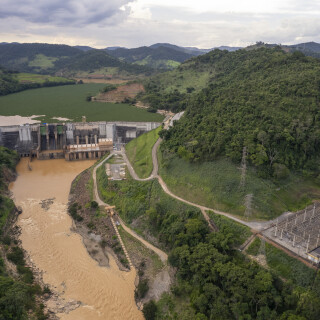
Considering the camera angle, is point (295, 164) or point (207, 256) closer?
point (207, 256)

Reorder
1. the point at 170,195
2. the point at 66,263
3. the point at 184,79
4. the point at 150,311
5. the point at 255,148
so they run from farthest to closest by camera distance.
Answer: the point at 184,79, the point at 170,195, the point at 255,148, the point at 66,263, the point at 150,311

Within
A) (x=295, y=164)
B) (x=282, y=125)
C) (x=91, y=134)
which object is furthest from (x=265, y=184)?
(x=91, y=134)

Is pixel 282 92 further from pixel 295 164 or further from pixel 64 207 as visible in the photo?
pixel 64 207

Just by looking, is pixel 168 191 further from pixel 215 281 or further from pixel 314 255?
pixel 314 255

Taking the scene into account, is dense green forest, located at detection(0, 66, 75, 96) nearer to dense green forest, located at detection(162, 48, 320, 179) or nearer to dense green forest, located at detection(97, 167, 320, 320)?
dense green forest, located at detection(162, 48, 320, 179)

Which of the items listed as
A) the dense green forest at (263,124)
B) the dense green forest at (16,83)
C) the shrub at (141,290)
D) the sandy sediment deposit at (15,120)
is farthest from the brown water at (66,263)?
the dense green forest at (16,83)

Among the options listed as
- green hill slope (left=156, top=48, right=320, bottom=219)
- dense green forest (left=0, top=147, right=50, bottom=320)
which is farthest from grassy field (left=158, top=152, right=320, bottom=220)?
dense green forest (left=0, top=147, right=50, bottom=320)

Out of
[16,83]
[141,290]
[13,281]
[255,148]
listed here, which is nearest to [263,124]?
[255,148]
